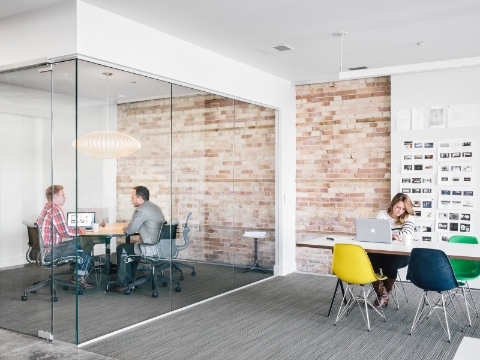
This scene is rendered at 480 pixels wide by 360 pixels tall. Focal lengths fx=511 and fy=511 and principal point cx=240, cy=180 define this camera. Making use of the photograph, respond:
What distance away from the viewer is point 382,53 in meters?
6.43

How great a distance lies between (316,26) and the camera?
5.32m

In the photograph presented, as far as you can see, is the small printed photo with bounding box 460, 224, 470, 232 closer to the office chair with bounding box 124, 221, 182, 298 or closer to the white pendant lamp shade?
the office chair with bounding box 124, 221, 182, 298

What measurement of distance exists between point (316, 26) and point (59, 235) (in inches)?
130

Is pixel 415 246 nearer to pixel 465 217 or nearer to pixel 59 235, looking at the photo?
pixel 465 217

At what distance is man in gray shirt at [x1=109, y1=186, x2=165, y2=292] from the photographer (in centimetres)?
502

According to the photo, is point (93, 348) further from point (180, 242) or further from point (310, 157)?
point (310, 157)

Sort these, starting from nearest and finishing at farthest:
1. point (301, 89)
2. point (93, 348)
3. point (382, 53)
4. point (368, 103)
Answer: point (93, 348) → point (382, 53) → point (368, 103) → point (301, 89)

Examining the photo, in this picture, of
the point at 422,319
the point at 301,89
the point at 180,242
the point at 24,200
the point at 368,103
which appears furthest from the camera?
the point at 301,89

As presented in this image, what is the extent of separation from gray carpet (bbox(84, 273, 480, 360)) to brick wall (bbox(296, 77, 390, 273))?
1.96 meters

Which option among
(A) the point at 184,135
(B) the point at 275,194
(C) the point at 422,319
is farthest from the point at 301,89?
(C) the point at 422,319

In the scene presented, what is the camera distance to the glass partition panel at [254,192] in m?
6.95

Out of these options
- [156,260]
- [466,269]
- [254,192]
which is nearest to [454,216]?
[466,269]

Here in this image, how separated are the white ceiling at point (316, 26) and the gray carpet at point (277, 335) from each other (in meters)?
3.07

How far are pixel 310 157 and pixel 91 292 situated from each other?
4.49 metres
